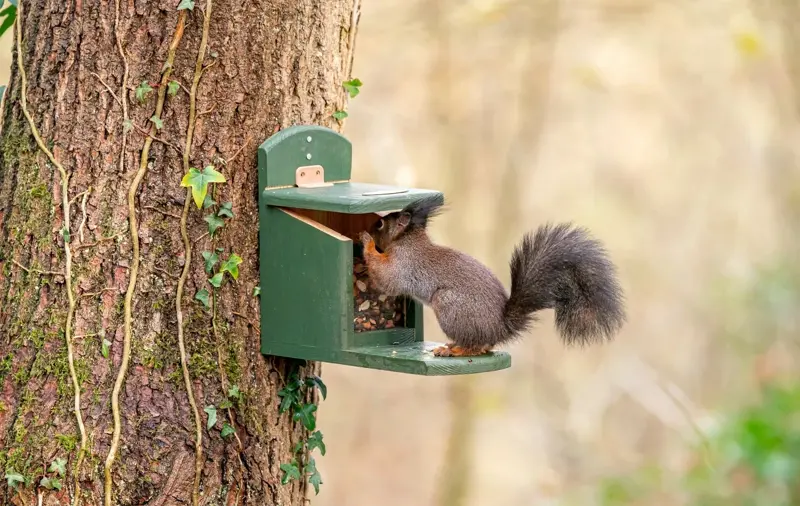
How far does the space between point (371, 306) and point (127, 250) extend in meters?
0.59

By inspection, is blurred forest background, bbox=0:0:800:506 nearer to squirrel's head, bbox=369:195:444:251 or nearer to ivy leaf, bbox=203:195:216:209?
A: squirrel's head, bbox=369:195:444:251

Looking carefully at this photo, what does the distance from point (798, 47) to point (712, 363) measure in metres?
3.03

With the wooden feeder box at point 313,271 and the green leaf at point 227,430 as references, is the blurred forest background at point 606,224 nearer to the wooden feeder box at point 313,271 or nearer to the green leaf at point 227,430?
the wooden feeder box at point 313,271

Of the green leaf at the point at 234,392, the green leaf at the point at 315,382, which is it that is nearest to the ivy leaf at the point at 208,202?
the green leaf at the point at 234,392

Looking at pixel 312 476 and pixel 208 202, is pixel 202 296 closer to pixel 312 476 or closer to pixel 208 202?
pixel 208 202

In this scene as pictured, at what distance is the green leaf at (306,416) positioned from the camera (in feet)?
8.16

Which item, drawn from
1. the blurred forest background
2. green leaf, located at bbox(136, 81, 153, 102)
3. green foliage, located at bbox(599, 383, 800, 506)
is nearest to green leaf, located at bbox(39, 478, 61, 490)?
green leaf, located at bbox(136, 81, 153, 102)

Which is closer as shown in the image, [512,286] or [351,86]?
[512,286]

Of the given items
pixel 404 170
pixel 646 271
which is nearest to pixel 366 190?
pixel 404 170

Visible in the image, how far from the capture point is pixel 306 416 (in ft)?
8.23

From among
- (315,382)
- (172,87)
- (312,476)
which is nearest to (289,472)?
(312,476)

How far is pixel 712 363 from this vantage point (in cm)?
838

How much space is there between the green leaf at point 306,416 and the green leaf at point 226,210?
0.52 metres

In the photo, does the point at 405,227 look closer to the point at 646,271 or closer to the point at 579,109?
the point at 579,109
